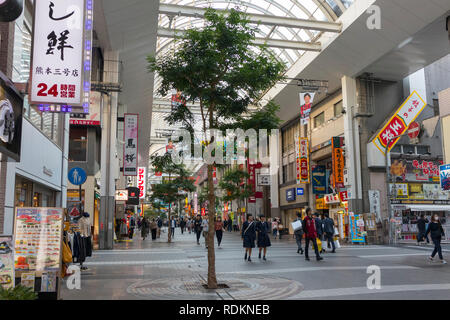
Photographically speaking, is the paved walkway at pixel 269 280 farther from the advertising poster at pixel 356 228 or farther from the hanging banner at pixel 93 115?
the hanging banner at pixel 93 115

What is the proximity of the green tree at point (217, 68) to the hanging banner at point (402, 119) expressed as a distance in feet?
Result: 46.7

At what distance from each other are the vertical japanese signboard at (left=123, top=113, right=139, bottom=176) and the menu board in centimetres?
1848

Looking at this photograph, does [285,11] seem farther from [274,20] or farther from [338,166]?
[338,166]

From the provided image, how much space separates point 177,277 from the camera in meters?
10.2

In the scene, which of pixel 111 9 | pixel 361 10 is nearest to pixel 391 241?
pixel 361 10

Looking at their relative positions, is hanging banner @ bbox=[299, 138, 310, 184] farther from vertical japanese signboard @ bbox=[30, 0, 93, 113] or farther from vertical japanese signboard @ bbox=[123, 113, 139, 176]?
vertical japanese signboard @ bbox=[30, 0, 93, 113]

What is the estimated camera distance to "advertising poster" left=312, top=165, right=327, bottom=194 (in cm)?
2995

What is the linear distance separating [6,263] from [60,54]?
4.66 meters

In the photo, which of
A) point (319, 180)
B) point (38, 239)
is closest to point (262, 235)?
point (38, 239)

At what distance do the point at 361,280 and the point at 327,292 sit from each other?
1820mm

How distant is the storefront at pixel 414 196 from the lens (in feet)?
78.6

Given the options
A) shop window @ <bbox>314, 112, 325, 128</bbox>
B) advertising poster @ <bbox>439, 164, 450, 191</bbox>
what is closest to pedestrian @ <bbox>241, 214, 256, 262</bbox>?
advertising poster @ <bbox>439, 164, 450, 191</bbox>

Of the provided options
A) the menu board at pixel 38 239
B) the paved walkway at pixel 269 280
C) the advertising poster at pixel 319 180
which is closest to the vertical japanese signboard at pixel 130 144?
the paved walkway at pixel 269 280
